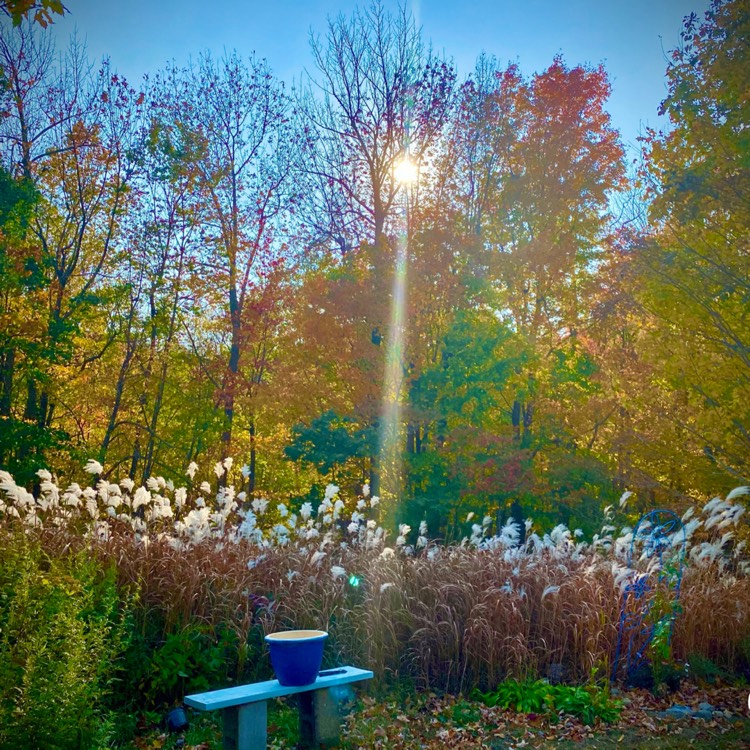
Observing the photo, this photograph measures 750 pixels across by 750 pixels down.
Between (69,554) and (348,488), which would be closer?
(69,554)

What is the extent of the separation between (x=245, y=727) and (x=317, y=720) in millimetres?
698

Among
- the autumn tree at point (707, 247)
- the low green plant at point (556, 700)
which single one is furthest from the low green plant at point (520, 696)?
the autumn tree at point (707, 247)

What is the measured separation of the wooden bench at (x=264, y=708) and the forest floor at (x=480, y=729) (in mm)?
228

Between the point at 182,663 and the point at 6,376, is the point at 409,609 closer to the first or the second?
the point at 182,663

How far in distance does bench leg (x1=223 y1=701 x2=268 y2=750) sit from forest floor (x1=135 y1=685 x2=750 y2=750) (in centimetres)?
61

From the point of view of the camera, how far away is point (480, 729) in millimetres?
5844

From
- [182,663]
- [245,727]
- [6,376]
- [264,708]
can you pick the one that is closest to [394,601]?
[182,663]

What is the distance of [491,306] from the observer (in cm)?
1853

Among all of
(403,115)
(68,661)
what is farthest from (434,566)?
(403,115)

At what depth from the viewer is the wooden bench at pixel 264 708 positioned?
4.78m

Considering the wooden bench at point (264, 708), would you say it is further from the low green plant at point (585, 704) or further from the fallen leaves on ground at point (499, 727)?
the low green plant at point (585, 704)

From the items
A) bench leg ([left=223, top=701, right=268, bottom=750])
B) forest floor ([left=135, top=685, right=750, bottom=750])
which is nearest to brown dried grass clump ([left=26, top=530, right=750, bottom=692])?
forest floor ([left=135, top=685, right=750, bottom=750])

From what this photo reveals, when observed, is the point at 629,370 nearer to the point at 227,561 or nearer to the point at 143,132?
the point at 227,561

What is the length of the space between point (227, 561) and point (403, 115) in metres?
15.0
